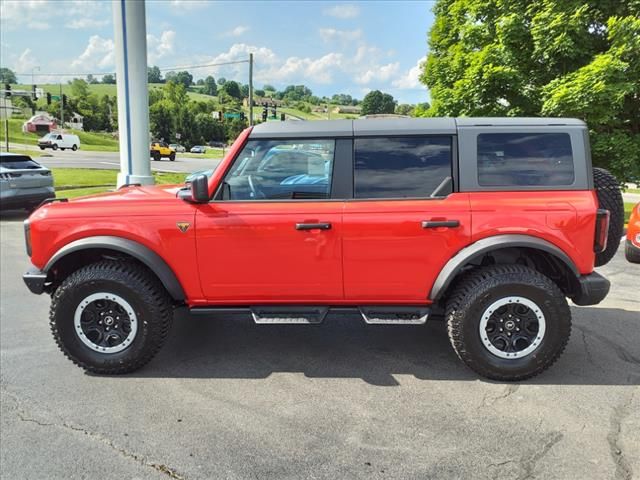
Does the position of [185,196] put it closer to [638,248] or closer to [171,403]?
[171,403]

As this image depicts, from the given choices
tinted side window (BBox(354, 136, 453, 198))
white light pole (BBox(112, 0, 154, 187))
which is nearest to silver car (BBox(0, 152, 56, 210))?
white light pole (BBox(112, 0, 154, 187))

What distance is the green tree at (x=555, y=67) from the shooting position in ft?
30.2

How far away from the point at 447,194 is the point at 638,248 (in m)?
4.30

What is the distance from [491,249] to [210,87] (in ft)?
595

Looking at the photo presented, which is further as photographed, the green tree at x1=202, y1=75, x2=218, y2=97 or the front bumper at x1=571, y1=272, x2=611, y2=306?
the green tree at x1=202, y1=75, x2=218, y2=97

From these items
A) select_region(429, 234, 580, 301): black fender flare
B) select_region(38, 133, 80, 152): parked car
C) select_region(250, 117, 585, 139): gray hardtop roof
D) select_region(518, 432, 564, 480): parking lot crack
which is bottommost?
select_region(518, 432, 564, 480): parking lot crack

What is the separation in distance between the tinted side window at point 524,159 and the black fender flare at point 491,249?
1.34ft

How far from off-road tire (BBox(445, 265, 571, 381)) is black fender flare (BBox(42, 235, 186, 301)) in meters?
2.07

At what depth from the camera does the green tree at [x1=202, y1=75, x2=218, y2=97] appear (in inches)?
6732

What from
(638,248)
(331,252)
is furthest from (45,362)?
(638,248)

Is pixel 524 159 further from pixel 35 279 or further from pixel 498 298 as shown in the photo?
pixel 35 279

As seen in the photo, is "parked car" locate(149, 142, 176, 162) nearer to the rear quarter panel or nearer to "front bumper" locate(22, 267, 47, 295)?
"front bumper" locate(22, 267, 47, 295)

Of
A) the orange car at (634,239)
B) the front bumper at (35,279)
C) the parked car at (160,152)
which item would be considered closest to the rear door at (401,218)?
the front bumper at (35,279)

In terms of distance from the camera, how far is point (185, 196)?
361 centimetres
